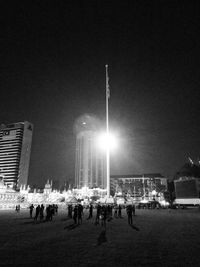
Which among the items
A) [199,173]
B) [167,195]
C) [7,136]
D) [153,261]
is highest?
[7,136]

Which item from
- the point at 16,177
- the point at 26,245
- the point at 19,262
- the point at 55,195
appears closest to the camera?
the point at 19,262

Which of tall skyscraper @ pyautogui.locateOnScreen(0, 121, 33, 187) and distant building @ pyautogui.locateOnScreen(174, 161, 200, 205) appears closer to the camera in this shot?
distant building @ pyautogui.locateOnScreen(174, 161, 200, 205)

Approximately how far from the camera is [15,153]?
18312cm

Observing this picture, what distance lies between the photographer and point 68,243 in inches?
→ 464

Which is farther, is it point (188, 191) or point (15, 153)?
point (15, 153)

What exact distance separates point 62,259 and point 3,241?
5.34 metres

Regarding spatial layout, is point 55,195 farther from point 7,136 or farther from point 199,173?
point 7,136

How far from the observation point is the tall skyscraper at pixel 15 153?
580 ft

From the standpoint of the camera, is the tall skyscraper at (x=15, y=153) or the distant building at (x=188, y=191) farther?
the tall skyscraper at (x=15, y=153)

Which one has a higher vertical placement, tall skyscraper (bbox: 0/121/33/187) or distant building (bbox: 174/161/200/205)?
tall skyscraper (bbox: 0/121/33/187)

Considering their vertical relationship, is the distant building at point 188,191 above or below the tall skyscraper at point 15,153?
below

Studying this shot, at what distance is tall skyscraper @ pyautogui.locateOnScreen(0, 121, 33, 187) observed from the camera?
176750mm

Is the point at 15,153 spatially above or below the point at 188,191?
above

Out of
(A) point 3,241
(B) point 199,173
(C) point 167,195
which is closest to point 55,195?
(C) point 167,195
